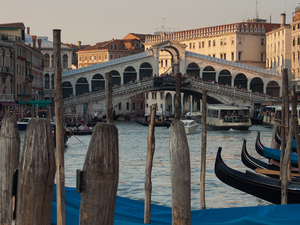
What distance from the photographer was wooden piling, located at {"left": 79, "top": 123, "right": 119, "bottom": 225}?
7.05 ft

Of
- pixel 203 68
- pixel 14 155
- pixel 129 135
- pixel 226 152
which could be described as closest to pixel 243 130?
pixel 129 135

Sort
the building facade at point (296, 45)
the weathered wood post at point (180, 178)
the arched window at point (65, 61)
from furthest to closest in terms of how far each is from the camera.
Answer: the arched window at point (65, 61)
the building facade at point (296, 45)
the weathered wood post at point (180, 178)

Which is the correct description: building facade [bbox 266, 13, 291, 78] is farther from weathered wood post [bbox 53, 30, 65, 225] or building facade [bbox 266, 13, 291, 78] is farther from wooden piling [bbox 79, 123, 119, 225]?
wooden piling [bbox 79, 123, 119, 225]

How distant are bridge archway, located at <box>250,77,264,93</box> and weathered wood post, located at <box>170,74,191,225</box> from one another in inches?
1092

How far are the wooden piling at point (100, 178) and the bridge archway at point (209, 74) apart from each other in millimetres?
28734

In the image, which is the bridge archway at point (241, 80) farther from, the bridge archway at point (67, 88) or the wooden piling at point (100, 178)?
the wooden piling at point (100, 178)

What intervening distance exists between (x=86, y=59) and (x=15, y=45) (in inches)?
934

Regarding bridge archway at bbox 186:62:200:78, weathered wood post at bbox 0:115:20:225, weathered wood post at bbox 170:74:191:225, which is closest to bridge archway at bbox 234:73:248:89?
bridge archway at bbox 186:62:200:78

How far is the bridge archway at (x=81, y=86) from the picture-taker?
3028 cm

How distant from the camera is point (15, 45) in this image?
75.6 ft

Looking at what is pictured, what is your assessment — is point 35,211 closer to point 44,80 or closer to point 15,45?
point 15,45

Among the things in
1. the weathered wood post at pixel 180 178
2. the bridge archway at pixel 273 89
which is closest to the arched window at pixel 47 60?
the bridge archway at pixel 273 89

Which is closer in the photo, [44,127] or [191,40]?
[44,127]

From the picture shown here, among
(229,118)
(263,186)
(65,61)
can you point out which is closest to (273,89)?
(229,118)
